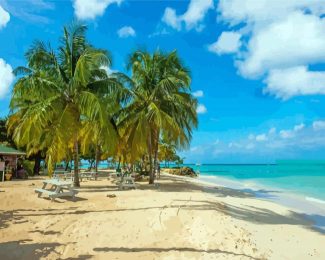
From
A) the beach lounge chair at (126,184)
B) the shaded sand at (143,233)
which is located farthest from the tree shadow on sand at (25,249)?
the beach lounge chair at (126,184)

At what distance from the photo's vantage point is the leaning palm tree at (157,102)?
19.6 meters

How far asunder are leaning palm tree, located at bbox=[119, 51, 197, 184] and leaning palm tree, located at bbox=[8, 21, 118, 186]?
280cm

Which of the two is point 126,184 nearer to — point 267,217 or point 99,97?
point 99,97

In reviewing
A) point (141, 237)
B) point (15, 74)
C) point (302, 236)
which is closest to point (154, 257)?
point (141, 237)

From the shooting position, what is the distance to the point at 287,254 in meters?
7.30

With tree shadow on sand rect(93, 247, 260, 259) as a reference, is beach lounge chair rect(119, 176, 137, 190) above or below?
above

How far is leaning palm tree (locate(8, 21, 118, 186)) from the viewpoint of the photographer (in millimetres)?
16089

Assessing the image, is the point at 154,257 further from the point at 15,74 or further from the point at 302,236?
the point at 15,74

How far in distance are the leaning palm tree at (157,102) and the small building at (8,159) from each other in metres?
7.66

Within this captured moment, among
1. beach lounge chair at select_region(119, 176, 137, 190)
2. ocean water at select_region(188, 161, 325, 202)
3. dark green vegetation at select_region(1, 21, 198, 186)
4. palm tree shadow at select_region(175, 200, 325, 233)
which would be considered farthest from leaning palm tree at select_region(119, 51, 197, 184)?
ocean water at select_region(188, 161, 325, 202)

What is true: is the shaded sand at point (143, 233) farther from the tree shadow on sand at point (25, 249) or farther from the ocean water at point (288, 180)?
the ocean water at point (288, 180)

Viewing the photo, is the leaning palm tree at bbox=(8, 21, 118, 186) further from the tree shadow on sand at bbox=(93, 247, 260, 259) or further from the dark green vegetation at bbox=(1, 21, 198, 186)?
the tree shadow on sand at bbox=(93, 247, 260, 259)

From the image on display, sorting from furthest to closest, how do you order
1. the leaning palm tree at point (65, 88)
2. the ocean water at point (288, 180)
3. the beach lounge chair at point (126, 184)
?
the ocean water at point (288, 180)
the beach lounge chair at point (126, 184)
the leaning palm tree at point (65, 88)

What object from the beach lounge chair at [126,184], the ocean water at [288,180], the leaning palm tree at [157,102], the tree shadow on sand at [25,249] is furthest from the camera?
the ocean water at [288,180]
